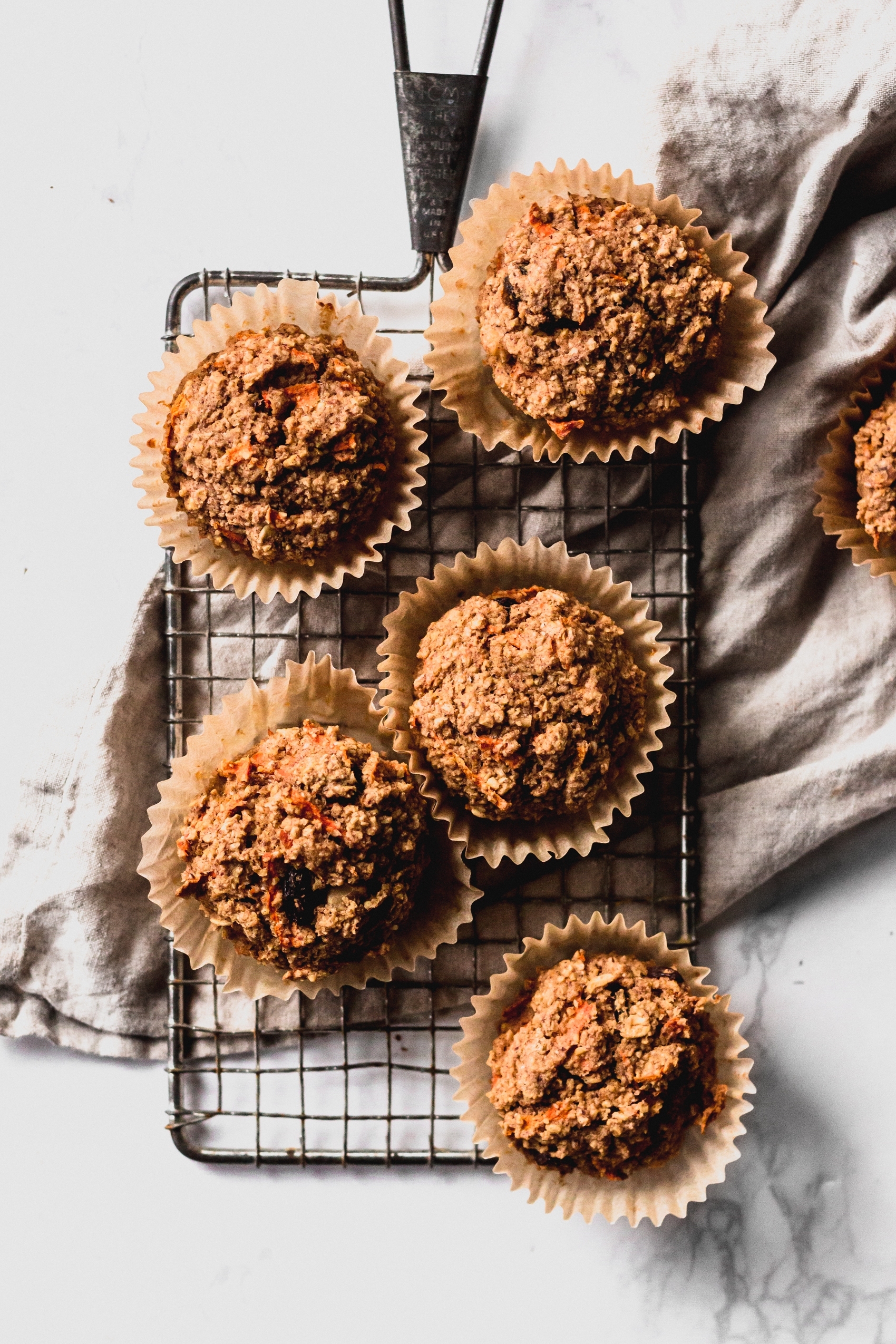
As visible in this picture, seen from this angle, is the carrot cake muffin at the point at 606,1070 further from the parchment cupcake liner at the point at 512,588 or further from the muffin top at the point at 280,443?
the muffin top at the point at 280,443

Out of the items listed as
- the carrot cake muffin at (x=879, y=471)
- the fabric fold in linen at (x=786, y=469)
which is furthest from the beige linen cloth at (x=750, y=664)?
the carrot cake muffin at (x=879, y=471)

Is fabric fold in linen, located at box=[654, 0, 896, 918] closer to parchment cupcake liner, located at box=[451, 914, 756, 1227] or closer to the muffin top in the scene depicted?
parchment cupcake liner, located at box=[451, 914, 756, 1227]

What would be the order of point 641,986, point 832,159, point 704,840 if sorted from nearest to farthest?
point 641,986
point 832,159
point 704,840

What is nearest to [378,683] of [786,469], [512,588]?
[512,588]

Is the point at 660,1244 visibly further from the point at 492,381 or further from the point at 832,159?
the point at 832,159

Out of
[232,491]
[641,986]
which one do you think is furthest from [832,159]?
[641,986]

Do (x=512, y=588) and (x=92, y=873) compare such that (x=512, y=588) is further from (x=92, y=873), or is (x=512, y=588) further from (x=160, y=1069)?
(x=160, y=1069)

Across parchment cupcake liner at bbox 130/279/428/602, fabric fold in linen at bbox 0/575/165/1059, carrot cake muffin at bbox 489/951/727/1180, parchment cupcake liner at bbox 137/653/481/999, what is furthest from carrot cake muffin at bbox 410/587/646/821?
fabric fold in linen at bbox 0/575/165/1059
